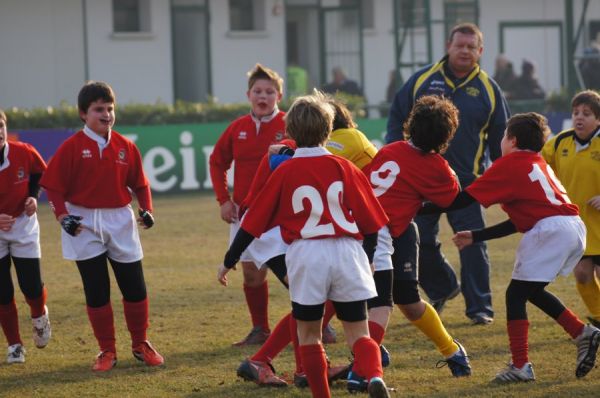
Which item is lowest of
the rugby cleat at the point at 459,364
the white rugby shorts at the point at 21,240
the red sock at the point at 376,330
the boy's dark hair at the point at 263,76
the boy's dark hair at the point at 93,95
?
the rugby cleat at the point at 459,364

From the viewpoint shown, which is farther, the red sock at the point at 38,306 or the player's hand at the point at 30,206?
the red sock at the point at 38,306

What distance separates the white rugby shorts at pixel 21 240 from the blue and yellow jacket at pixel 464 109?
2.72 metres

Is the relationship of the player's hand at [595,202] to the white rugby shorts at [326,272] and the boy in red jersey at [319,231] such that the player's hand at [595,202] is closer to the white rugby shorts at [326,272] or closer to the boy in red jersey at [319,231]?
the boy in red jersey at [319,231]

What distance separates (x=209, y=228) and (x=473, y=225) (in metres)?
7.37

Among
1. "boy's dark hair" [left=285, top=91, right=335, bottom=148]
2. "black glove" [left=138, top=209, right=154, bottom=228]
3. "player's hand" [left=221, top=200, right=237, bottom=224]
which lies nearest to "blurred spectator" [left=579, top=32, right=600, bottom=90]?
"player's hand" [left=221, top=200, right=237, bottom=224]

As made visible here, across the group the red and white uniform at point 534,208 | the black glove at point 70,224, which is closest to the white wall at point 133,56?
the black glove at point 70,224

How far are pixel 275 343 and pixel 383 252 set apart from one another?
843mm

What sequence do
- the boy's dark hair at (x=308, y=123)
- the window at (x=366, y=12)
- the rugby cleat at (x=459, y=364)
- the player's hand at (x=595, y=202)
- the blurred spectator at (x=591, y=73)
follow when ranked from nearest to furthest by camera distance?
the boy's dark hair at (x=308, y=123)
the rugby cleat at (x=459, y=364)
the player's hand at (x=595, y=202)
the blurred spectator at (x=591, y=73)
the window at (x=366, y=12)

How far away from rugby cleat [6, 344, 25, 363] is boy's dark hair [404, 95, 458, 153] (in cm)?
305

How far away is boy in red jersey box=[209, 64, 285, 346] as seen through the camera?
846 centimetres

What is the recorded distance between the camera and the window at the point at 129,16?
90.9ft

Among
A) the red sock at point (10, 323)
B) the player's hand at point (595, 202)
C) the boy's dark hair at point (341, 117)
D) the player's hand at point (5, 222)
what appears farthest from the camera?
the player's hand at point (595, 202)

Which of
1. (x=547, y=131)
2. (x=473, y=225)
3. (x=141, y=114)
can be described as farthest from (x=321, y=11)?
(x=547, y=131)

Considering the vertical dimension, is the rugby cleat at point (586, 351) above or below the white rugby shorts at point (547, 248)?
below
